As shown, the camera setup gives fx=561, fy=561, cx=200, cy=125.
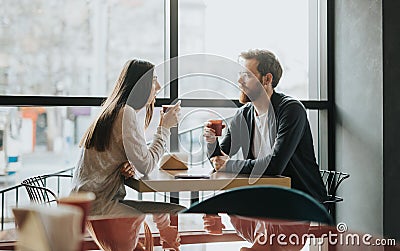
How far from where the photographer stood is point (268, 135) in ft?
10.2

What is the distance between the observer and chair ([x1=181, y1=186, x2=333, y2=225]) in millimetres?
1323

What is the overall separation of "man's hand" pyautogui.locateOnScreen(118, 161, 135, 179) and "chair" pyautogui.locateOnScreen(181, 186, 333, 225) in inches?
42.2

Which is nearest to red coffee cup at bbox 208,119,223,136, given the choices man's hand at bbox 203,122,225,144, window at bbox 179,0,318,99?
man's hand at bbox 203,122,225,144

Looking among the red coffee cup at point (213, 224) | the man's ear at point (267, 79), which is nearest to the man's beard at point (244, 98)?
the man's ear at point (267, 79)

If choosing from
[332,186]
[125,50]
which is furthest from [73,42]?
[332,186]

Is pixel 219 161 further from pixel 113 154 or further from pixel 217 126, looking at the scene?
pixel 113 154

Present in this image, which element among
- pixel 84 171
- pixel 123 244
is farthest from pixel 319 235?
pixel 84 171

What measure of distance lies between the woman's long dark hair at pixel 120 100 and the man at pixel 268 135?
1.35 feet

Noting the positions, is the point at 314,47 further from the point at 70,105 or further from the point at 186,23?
the point at 70,105

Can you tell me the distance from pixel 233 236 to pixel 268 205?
5.2 inches

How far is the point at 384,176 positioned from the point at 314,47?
1145 mm

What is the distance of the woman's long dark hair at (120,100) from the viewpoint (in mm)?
2688

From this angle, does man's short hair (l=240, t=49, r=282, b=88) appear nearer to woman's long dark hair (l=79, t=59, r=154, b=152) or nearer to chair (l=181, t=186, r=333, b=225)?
woman's long dark hair (l=79, t=59, r=154, b=152)

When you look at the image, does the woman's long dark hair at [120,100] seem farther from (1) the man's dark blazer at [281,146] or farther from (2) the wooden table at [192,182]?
(1) the man's dark blazer at [281,146]
